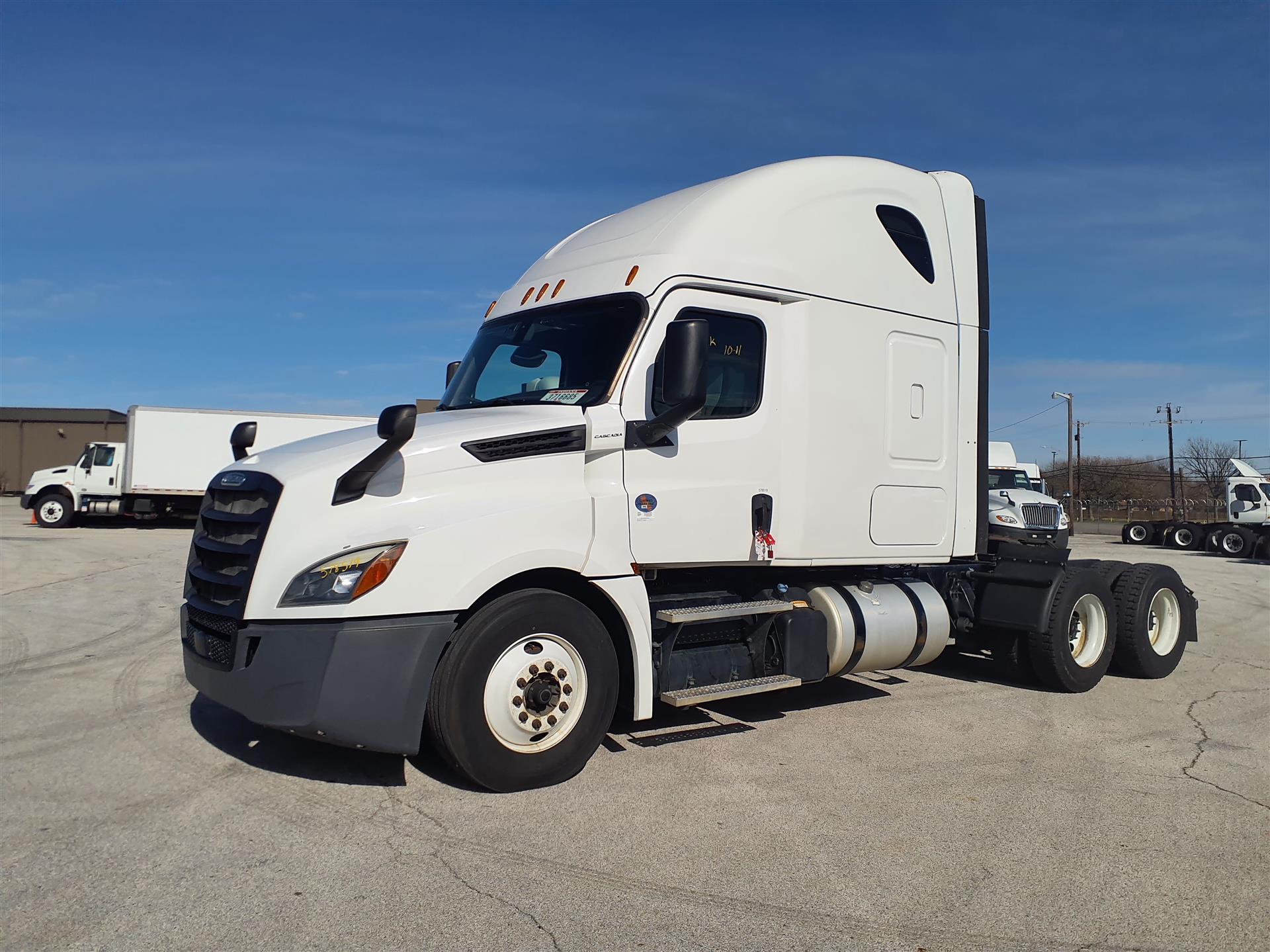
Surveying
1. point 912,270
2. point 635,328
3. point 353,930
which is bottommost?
point 353,930

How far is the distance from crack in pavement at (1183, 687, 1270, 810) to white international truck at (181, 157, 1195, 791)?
71cm

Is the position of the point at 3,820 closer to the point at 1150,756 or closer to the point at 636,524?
the point at 636,524

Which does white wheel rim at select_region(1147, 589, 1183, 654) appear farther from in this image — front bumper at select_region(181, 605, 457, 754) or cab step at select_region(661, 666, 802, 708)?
front bumper at select_region(181, 605, 457, 754)

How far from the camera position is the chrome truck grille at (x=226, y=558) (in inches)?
188

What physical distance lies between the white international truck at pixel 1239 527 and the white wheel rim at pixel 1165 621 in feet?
78.8

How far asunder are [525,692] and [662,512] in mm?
1342

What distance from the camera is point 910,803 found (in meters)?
5.09

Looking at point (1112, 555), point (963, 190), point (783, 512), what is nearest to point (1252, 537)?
point (1112, 555)

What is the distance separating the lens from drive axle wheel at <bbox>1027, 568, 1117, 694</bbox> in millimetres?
7746

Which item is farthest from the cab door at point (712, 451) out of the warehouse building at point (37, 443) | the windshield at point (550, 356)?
the warehouse building at point (37, 443)

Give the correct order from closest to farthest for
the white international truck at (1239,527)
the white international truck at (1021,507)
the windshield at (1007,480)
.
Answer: the white international truck at (1021,507) < the windshield at (1007,480) < the white international truck at (1239,527)

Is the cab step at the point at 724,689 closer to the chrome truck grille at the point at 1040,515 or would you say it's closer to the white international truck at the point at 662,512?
the white international truck at the point at 662,512

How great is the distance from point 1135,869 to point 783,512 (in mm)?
2841

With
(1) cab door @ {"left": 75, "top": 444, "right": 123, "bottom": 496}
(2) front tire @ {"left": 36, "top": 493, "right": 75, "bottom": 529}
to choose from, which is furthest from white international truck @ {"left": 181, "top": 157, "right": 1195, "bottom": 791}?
(2) front tire @ {"left": 36, "top": 493, "right": 75, "bottom": 529}
